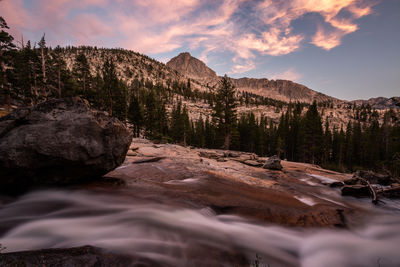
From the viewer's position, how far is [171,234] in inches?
139

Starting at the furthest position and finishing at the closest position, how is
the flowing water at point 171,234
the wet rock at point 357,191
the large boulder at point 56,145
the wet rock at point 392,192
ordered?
the wet rock at point 357,191 < the wet rock at point 392,192 < the large boulder at point 56,145 < the flowing water at point 171,234

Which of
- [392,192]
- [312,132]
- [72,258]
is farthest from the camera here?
[312,132]

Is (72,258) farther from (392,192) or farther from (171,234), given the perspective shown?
(392,192)

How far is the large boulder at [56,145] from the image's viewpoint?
4.86 meters

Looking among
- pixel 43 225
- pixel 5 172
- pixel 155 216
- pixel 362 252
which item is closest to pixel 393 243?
pixel 362 252

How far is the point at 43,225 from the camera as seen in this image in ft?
11.8

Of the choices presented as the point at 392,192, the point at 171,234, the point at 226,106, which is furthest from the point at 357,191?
the point at 226,106

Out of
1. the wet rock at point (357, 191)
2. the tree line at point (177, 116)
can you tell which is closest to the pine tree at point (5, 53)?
the tree line at point (177, 116)

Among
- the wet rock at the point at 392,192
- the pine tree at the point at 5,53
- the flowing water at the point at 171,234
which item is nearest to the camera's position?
the flowing water at the point at 171,234

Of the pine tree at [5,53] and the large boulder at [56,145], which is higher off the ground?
the pine tree at [5,53]

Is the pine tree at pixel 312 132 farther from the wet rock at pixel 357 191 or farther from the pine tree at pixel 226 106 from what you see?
the wet rock at pixel 357 191

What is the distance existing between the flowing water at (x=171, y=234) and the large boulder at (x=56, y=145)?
2.38 ft

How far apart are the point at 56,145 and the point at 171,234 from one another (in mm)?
4413

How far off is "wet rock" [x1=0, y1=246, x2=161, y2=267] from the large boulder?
3604 millimetres
